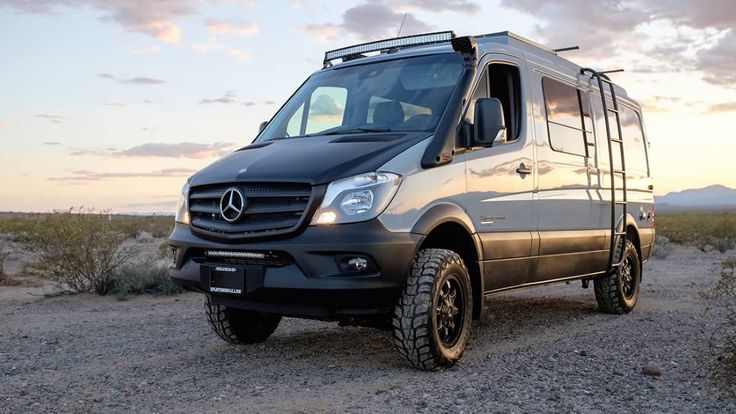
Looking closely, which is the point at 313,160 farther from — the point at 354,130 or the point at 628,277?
the point at 628,277

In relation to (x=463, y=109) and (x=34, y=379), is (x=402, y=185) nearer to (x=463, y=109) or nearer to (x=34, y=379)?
(x=463, y=109)

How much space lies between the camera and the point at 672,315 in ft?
30.0

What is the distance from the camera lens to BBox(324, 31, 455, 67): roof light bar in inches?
281

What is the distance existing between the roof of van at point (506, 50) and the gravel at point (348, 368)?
8.55 feet

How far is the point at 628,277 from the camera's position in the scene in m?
9.79

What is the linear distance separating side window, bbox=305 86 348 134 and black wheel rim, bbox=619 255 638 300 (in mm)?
4450

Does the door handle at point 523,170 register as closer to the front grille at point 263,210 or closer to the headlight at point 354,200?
the headlight at point 354,200

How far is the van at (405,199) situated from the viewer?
5.35 metres

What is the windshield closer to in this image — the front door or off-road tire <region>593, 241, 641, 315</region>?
the front door

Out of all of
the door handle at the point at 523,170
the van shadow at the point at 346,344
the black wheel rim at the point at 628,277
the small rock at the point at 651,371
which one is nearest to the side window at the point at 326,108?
the door handle at the point at 523,170

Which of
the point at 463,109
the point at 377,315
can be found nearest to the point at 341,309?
the point at 377,315

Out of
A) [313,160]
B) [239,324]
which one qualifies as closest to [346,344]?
[239,324]

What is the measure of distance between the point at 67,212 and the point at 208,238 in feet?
28.5

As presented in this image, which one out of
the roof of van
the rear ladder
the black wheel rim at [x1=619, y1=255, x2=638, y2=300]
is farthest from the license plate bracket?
the black wheel rim at [x1=619, y1=255, x2=638, y2=300]
